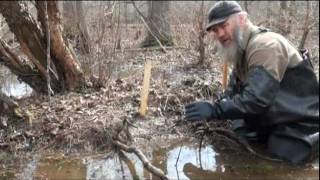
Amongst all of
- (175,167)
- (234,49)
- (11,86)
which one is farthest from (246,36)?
(11,86)

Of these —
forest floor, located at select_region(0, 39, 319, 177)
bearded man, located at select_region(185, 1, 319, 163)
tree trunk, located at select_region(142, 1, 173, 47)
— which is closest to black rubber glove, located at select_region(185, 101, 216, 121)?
bearded man, located at select_region(185, 1, 319, 163)

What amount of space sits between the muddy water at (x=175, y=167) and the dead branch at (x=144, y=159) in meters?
0.11

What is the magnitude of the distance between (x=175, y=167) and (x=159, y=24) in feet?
30.8

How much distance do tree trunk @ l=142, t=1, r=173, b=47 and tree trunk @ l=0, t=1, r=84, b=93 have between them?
16.3ft

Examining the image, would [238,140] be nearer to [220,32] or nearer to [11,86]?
[220,32]

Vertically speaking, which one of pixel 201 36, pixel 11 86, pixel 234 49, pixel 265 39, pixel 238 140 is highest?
pixel 265 39

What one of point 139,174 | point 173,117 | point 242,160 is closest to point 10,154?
point 139,174

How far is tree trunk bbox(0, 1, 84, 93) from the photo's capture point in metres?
6.79

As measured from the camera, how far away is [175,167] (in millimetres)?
5008

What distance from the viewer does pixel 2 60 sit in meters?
7.27

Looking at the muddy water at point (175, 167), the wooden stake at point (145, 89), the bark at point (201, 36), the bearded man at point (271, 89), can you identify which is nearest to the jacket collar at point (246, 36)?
the bearded man at point (271, 89)

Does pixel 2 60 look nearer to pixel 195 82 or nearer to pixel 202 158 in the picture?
pixel 195 82

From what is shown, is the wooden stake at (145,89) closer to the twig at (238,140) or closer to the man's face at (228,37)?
the twig at (238,140)

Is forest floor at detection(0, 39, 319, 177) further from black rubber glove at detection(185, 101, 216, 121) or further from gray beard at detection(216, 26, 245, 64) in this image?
gray beard at detection(216, 26, 245, 64)
